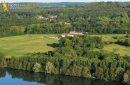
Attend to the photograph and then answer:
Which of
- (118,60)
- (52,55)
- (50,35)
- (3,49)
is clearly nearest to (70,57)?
(52,55)

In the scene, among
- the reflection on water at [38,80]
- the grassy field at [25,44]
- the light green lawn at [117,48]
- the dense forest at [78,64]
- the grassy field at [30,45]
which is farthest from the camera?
the grassy field at [25,44]

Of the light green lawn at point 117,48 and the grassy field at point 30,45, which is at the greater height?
the light green lawn at point 117,48

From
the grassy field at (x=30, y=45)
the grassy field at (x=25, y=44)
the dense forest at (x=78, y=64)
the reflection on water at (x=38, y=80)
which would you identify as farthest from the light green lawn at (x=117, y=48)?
the reflection on water at (x=38, y=80)

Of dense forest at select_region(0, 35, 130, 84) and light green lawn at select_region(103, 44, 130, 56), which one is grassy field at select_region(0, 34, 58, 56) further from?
light green lawn at select_region(103, 44, 130, 56)

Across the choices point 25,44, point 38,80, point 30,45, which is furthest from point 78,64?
point 25,44

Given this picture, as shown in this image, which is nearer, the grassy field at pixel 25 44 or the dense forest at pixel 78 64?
the dense forest at pixel 78 64

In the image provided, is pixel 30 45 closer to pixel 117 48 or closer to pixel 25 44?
pixel 25 44

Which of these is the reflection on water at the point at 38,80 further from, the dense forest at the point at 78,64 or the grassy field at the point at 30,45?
the grassy field at the point at 30,45
